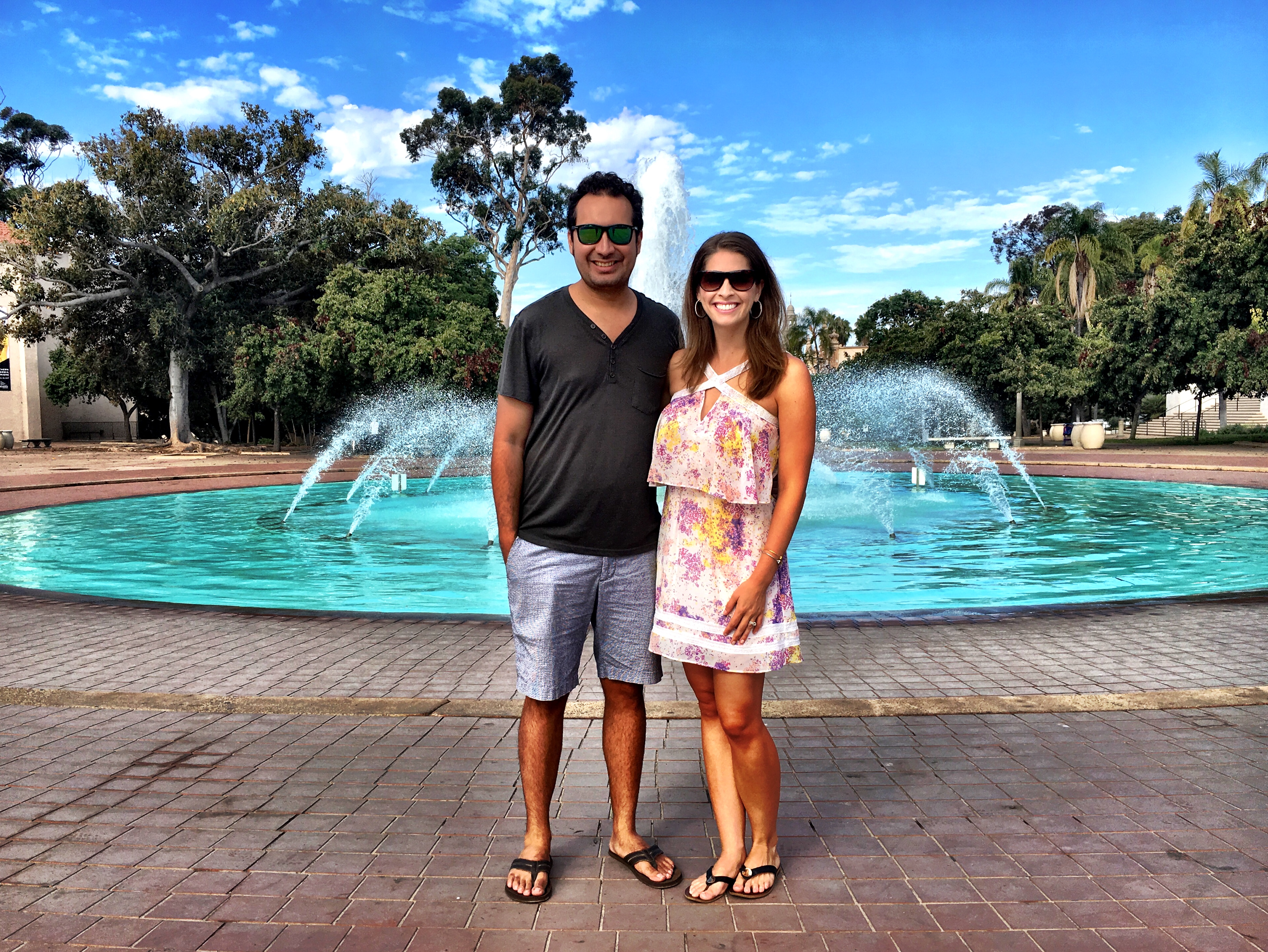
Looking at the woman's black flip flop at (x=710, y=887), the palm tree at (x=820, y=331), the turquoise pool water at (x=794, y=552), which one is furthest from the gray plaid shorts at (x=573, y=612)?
the palm tree at (x=820, y=331)

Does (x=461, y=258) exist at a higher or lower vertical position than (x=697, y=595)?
higher

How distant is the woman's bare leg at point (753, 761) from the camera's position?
9.32ft

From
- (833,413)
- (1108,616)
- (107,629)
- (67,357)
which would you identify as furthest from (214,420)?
(1108,616)

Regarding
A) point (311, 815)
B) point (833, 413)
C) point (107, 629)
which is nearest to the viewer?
point (311, 815)

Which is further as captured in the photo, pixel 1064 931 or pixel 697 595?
pixel 697 595

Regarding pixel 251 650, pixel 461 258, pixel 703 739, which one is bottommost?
pixel 251 650

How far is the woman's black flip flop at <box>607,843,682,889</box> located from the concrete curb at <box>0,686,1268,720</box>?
147 centimetres

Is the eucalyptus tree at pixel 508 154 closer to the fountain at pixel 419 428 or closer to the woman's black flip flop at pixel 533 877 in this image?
the fountain at pixel 419 428

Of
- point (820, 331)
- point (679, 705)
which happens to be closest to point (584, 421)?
point (679, 705)

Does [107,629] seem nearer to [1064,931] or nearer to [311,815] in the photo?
[311,815]

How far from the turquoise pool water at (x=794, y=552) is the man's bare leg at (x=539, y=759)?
5.45m

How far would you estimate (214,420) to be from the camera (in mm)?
44812

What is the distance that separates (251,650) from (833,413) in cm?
4510

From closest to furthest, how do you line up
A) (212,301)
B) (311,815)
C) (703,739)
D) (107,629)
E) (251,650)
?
1. (703,739)
2. (311,815)
3. (251,650)
4. (107,629)
5. (212,301)
